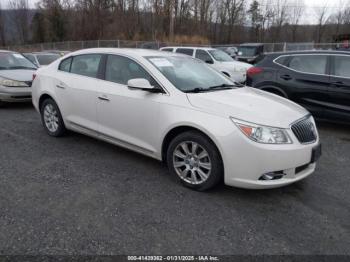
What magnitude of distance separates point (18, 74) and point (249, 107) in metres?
6.76

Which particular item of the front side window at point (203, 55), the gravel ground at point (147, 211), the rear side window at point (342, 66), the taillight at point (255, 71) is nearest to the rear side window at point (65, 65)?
the gravel ground at point (147, 211)

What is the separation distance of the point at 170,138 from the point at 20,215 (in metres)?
1.80

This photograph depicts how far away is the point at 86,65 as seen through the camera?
4.97 meters

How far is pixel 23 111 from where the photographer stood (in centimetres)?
791

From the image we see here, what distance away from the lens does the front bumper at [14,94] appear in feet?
25.5

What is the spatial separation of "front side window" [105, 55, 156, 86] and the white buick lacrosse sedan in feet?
0.05

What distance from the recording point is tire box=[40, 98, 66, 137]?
5.40 metres

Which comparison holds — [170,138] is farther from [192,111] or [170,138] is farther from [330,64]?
[330,64]

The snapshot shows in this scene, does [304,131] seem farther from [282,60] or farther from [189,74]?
[282,60]

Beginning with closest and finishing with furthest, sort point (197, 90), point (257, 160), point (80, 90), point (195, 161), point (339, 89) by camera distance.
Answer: point (257, 160) → point (195, 161) → point (197, 90) → point (80, 90) → point (339, 89)

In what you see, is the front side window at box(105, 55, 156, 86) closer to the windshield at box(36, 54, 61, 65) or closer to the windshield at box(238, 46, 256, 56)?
the windshield at box(36, 54, 61, 65)

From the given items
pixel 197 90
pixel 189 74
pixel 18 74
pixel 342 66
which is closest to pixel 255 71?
pixel 342 66

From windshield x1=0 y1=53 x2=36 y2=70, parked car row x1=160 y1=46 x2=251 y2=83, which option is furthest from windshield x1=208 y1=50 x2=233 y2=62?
windshield x1=0 y1=53 x2=36 y2=70

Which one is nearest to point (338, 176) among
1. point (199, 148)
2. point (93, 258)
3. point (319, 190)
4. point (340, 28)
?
point (319, 190)
